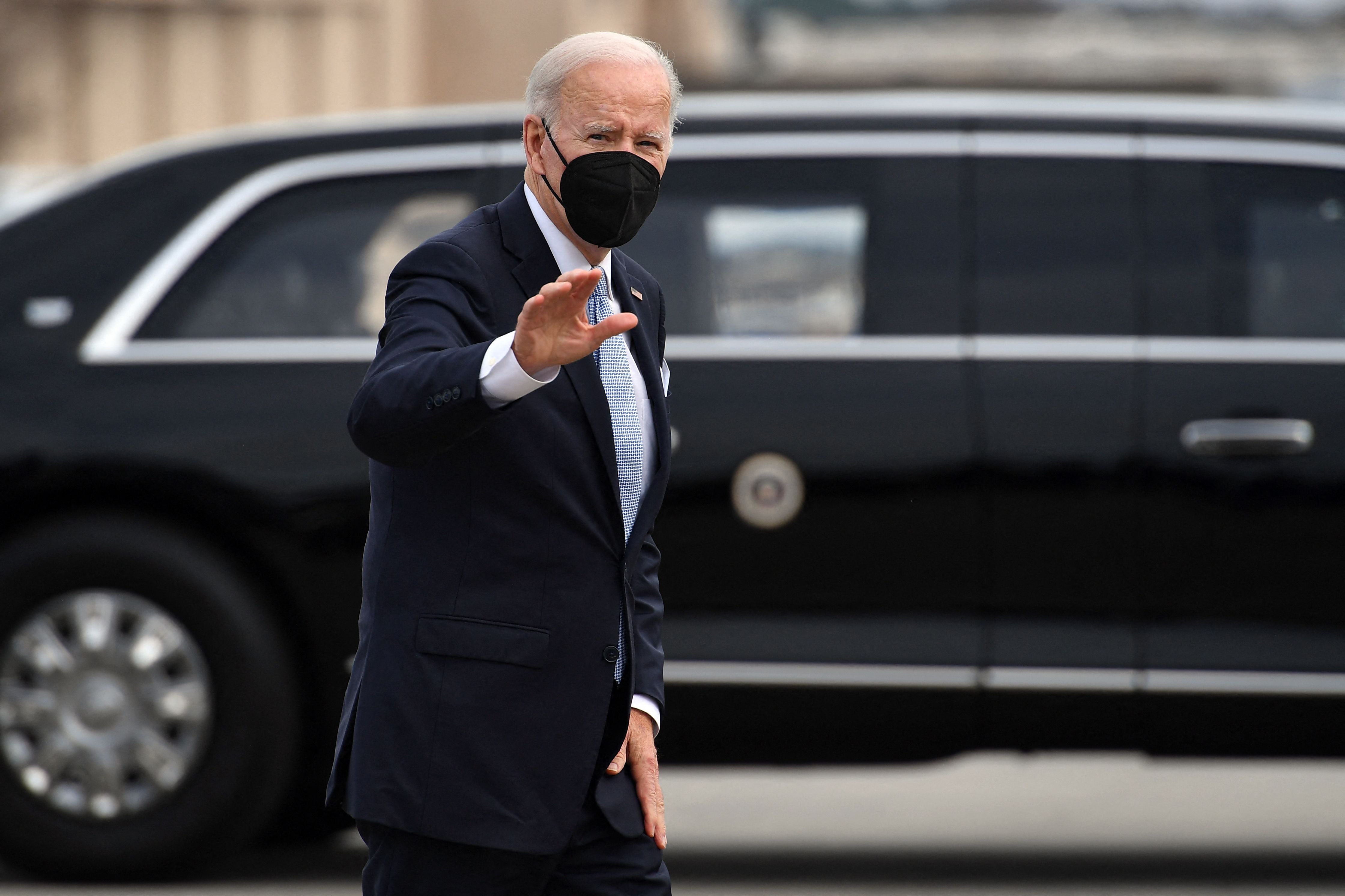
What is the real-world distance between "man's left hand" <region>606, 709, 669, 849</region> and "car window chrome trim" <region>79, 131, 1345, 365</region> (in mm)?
2533

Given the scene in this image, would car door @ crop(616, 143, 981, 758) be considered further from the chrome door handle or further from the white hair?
the white hair

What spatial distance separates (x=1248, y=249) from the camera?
5.32 meters

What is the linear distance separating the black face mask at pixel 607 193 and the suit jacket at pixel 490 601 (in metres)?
0.09

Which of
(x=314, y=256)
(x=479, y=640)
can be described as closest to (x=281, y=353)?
(x=314, y=256)

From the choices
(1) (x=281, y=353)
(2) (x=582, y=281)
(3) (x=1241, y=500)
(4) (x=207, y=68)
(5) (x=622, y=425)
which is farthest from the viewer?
(4) (x=207, y=68)

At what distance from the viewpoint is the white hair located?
2.62m

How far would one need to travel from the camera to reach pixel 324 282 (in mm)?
5488

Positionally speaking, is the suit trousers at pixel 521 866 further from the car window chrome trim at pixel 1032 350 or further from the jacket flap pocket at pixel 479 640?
the car window chrome trim at pixel 1032 350

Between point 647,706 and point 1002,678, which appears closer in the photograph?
point 647,706

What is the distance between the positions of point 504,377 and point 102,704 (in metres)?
3.14

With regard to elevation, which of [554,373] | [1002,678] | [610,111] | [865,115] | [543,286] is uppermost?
[865,115]

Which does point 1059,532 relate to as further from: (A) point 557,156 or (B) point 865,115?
(A) point 557,156

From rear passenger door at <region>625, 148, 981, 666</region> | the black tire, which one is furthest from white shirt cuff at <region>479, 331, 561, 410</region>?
the black tire

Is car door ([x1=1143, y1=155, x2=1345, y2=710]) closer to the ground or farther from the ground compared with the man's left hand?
farther from the ground
